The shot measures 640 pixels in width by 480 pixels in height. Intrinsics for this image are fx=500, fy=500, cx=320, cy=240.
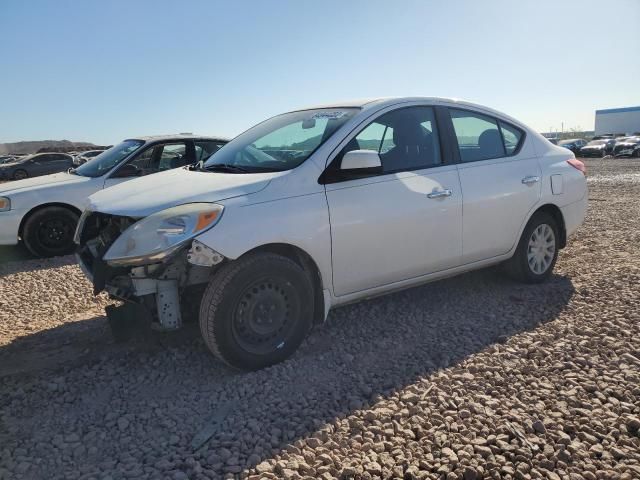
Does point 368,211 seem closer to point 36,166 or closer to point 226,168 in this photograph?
point 226,168

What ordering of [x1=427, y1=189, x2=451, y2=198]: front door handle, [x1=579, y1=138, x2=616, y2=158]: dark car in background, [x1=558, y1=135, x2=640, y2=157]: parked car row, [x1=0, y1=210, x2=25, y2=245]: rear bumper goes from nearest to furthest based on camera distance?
[x1=427, y1=189, x2=451, y2=198]: front door handle < [x1=0, y1=210, x2=25, y2=245]: rear bumper < [x1=558, y1=135, x2=640, y2=157]: parked car row < [x1=579, y1=138, x2=616, y2=158]: dark car in background

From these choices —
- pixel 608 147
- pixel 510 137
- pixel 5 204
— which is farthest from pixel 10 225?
pixel 608 147

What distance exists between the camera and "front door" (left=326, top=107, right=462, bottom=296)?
3.50 meters

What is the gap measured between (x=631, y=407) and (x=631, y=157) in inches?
1304

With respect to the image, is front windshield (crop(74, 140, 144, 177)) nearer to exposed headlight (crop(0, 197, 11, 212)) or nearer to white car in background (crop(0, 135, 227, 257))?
white car in background (crop(0, 135, 227, 257))

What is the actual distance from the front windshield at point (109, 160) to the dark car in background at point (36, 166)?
61.0 feet

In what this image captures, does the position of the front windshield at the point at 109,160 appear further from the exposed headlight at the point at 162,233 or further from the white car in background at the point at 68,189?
the exposed headlight at the point at 162,233

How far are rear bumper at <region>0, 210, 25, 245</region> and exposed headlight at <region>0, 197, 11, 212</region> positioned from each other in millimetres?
46

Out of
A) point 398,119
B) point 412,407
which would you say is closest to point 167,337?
point 412,407

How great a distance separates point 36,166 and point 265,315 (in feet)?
85.5

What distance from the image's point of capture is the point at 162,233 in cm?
301

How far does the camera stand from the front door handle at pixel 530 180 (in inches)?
178

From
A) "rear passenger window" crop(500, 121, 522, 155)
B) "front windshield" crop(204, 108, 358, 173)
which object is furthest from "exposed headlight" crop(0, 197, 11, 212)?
"rear passenger window" crop(500, 121, 522, 155)

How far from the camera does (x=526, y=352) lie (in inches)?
135
